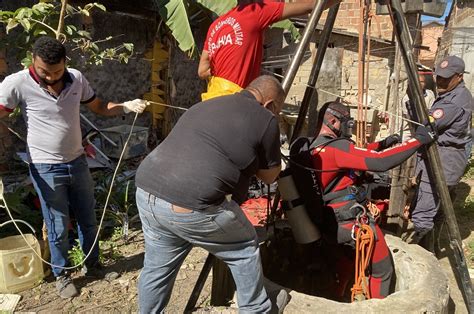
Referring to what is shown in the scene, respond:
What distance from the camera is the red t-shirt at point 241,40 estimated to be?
3.15 metres

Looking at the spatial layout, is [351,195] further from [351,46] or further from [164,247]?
[351,46]

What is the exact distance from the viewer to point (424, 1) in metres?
4.18

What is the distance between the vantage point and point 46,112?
327cm

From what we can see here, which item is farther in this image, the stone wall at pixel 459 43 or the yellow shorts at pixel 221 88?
the stone wall at pixel 459 43

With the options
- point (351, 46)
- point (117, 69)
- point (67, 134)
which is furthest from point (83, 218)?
point (351, 46)

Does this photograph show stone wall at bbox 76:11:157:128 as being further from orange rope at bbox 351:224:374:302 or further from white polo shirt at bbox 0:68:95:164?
orange rope at bbox 351:224:374:302

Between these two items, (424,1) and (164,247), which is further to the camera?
(424,1)

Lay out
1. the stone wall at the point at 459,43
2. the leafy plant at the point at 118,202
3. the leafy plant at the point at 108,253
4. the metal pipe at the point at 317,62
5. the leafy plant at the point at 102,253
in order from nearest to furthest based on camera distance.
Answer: the metal pipe at the point at 317,62
the leafy plant at the point at 102,253
the leafy plant at the point at 108,253
the leafy plant at the point at 118,202
the stone wall at the point at 459,43

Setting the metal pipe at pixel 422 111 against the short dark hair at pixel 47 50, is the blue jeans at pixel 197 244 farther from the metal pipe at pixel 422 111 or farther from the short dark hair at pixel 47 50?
the metal pipe at pixel 422 111

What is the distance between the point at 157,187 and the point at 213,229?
37cm

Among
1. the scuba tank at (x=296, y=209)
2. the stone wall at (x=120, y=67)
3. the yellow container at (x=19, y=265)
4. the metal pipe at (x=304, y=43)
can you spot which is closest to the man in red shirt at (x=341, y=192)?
the scuba tank at (x=296, y=209)

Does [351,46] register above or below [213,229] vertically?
above

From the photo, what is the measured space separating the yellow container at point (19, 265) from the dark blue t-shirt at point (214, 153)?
213cm

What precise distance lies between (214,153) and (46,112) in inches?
73.0
